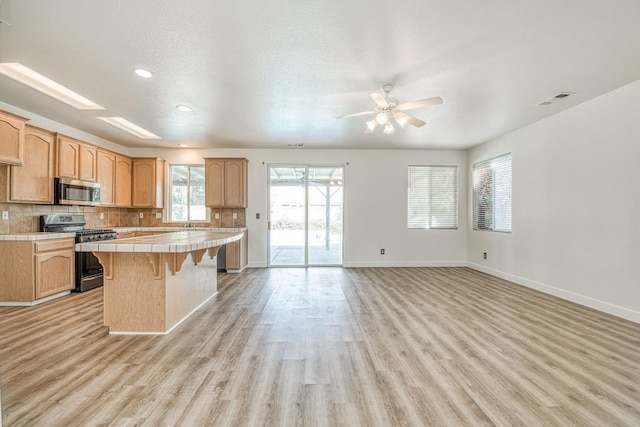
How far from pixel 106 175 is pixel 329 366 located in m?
5.21

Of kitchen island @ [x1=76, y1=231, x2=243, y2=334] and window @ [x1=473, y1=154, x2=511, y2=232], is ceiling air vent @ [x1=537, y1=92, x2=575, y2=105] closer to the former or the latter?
window @ [x1=473, y1=154, x2=511, y2=232]

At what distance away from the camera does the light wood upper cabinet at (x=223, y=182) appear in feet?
19.5

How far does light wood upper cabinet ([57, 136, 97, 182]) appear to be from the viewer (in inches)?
169

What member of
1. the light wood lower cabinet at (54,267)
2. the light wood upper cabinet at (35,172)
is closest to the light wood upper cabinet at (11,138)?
the light wood upper cabinet at (35,172)

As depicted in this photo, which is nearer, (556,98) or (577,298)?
(556,98)

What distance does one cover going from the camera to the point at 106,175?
5.25m

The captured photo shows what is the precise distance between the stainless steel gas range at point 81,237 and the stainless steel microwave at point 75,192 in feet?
0.98

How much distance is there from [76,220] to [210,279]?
2.51 m

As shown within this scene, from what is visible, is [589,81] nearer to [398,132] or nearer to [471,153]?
[398,132]

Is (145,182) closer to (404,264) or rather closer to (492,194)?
(404,264)

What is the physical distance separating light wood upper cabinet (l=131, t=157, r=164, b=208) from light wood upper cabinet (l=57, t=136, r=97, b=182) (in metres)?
0.98

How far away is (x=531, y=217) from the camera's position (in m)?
4.65

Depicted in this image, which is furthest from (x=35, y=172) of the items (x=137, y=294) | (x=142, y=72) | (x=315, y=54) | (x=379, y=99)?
(x=379, y=99)

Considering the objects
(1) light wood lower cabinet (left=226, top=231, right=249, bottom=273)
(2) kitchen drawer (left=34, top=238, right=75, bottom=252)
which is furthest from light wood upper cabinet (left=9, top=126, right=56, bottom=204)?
(1) light wood lower cabinet (left=226, top=231, right=249, bottom=273)
